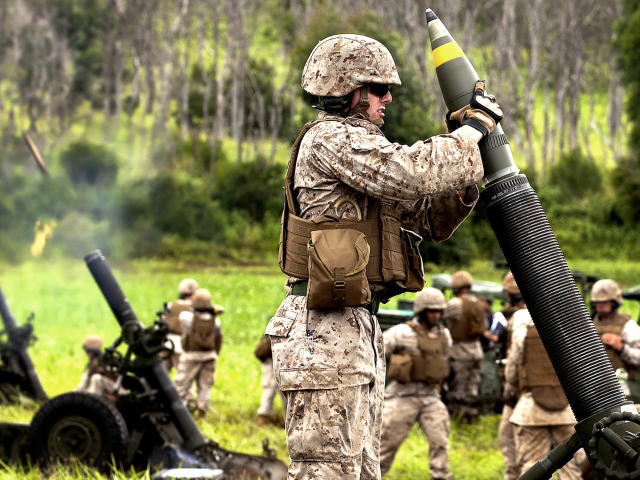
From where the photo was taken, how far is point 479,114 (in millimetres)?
3156

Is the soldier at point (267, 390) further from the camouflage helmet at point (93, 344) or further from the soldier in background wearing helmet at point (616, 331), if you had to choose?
the soldier in background wearing helmet at point (616, 331)

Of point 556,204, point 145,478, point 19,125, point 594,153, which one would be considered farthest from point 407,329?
point 594,153

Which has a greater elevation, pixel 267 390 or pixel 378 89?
pixel 378 89

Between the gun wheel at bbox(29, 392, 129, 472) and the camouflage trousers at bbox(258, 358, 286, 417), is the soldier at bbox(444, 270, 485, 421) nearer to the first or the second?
the camouflage trousers at bbox(258, 358, 286, 417)

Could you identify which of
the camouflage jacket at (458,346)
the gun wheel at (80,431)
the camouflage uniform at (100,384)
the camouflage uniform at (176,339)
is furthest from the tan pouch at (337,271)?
the camouflage uniform at (176,339)

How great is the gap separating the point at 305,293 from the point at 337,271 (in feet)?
0.85

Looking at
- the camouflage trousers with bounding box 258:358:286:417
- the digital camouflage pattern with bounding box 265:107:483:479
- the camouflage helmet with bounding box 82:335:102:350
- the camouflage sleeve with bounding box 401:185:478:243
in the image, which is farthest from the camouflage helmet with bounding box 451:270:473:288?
the digital camouflage pattern with bounding box 265:107:483:479

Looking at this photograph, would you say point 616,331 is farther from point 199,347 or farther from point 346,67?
point 199,347

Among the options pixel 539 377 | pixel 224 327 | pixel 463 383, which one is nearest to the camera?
pixel 539 377

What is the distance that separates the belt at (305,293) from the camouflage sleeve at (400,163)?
42 centimetres

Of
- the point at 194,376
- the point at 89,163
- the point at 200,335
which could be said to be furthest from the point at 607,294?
the point at 89,163

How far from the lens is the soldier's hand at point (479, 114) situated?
314cm

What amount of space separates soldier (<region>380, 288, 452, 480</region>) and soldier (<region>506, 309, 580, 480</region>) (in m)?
1.03

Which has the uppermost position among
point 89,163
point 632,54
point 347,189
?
point 632,54
